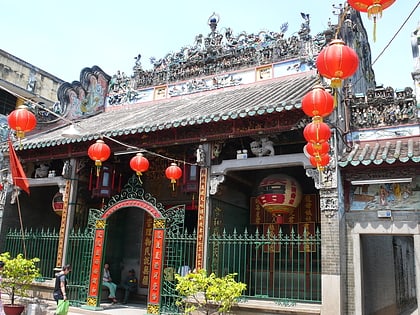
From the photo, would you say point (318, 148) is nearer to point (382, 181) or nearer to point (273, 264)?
point (382, 181)

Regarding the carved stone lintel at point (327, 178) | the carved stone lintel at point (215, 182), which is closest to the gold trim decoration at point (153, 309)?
the carved stone lintel at point (215, 182)

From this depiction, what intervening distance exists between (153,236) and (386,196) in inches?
189

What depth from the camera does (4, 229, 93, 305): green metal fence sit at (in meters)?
10.1

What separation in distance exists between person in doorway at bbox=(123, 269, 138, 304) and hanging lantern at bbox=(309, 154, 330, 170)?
20.4ft

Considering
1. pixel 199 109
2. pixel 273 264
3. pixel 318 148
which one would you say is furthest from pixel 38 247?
pixel 318 148

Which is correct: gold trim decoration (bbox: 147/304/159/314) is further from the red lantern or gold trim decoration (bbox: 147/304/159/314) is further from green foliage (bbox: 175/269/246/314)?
the red lantern

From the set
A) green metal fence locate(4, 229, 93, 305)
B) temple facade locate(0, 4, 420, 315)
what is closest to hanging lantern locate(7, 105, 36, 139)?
temple facade locate(0, 4, 420, 315)

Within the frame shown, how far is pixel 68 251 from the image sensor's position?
10.4m

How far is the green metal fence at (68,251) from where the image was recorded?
10.1 m

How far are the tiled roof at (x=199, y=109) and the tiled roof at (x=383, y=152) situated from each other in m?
1.40

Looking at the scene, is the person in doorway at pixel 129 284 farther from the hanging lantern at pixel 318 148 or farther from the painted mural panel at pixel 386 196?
the hanging lantern at pixel 318 148

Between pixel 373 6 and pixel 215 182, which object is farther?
pixel 215 182

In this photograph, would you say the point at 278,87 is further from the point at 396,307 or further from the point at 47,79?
the point at 47,79

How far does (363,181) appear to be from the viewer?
7.59 metres
